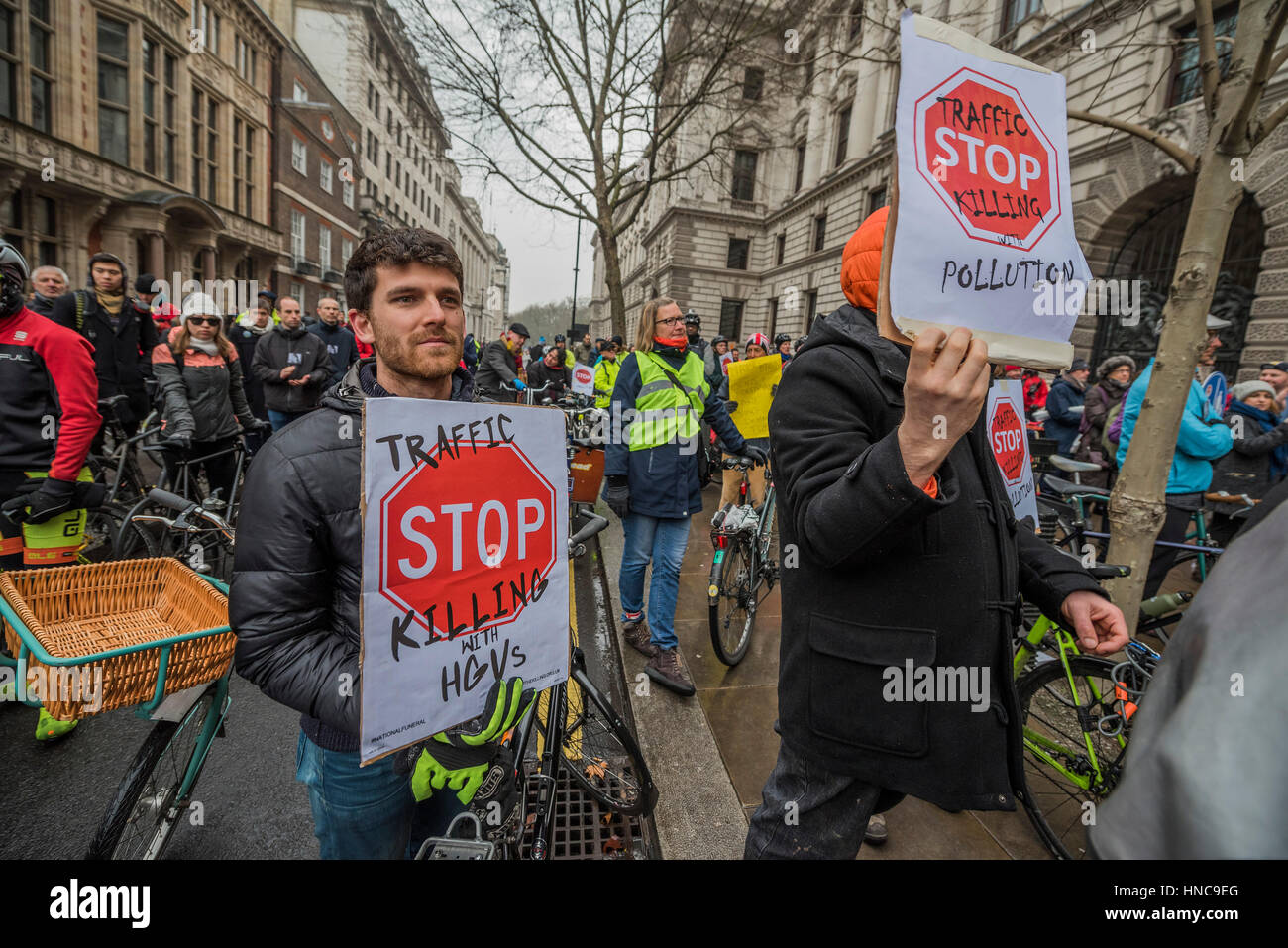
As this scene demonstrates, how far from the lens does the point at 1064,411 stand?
7.96m

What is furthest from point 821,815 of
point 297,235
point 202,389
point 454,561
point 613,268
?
point 297,235

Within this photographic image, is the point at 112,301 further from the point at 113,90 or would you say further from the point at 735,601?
the point at 113,90

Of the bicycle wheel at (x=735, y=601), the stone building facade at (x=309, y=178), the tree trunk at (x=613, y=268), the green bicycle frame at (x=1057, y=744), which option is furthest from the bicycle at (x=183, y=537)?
the stone building facade at (x=309, y=178)

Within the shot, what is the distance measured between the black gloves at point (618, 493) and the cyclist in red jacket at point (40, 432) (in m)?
2.64

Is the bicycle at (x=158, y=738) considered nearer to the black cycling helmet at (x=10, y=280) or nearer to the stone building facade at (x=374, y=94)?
the black cycling helmet at (x=10, y=280)

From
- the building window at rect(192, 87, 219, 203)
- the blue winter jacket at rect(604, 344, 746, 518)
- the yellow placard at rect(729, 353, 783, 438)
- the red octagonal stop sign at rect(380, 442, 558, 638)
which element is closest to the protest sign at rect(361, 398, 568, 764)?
the red octagonal stop sign at rect(380, 442, 558, 638)

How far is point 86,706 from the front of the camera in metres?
1.75

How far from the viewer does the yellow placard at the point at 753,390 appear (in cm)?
691

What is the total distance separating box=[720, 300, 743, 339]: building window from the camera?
3769 centimetres

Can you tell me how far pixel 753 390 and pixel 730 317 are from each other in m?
32.4

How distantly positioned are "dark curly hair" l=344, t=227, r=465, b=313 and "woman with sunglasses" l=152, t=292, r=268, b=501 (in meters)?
4.10

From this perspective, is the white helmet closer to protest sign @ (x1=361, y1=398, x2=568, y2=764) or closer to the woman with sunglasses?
the woman with sunglasses

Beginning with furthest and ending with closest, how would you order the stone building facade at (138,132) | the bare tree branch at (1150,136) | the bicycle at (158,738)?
the stone building facade at (138,132), the bare tree branch at (1150,136), the bicycle at (158,738)
